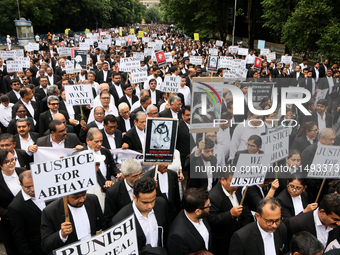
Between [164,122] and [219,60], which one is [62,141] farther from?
[219,60]

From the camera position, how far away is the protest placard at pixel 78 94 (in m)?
6.84

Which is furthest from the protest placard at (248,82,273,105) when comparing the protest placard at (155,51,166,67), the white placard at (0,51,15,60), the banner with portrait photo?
the white placard at (0,51,15,60)

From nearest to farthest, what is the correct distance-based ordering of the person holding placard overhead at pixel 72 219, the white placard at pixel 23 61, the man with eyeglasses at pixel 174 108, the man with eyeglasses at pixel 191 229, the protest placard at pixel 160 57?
the man with eyeglasses at pixel 191 229 < the person holding placard overhead at pixel 72 219 < the man with eyeglasses at pixel 174 108 < the white placard at pixel 23 61 < the protest placard at pixel 160 57

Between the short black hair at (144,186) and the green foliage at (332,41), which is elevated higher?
the green foliage at (332,41)

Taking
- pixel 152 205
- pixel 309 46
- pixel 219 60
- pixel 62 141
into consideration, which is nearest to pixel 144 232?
pixel 152 205

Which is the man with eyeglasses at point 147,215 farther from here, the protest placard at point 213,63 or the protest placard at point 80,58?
the protest placard at point 213,63

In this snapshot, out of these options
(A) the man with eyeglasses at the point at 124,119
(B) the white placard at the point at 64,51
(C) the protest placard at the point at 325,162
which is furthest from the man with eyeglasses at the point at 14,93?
(C) the protest placard at the point at 325,162

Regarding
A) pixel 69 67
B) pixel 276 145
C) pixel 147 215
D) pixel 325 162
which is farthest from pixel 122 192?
pixel 69 67

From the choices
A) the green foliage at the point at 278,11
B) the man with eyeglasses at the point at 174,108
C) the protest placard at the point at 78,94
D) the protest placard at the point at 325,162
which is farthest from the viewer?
the green foliage at the point at 278,11

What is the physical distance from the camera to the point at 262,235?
3.16 meters

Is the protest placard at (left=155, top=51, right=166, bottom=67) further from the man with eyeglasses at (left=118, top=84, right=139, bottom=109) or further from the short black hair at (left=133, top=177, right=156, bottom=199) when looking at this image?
the short black hair at (left=133, top=177, right=156, bottom=199)

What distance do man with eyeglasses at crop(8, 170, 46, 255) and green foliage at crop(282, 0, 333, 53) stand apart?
15.4 m

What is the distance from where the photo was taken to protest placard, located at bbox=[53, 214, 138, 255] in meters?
2.52

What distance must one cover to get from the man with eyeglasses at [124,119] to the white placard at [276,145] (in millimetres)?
3065
